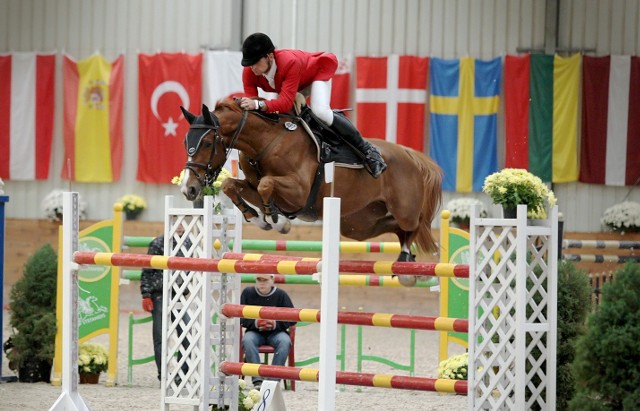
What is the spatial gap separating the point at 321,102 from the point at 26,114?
973 centimetres

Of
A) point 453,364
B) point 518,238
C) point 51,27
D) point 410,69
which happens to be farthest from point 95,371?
point 51,27

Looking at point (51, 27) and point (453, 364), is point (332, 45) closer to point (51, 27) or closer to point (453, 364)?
point (51, 27)

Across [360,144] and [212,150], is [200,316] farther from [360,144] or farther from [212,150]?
[360,144]

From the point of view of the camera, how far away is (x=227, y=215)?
634cm

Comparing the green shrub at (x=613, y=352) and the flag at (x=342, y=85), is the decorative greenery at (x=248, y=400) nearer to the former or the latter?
the green shrub at (x=613, y=352)

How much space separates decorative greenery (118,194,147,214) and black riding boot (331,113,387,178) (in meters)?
8.58

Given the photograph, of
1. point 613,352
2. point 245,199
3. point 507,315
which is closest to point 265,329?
point 245,199

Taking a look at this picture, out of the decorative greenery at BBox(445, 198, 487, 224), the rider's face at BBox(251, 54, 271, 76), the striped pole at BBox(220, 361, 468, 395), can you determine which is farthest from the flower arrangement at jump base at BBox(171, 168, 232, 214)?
the decorative greenery at BBox(445, 198, 487, 224)

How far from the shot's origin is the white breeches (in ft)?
19.3

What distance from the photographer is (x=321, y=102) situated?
5871 millimetres

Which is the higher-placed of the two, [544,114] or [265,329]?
[544,114]

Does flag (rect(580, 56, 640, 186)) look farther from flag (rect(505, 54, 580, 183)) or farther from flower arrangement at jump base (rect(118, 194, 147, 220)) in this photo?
flower arrangement at jump base (rect(118, 194, 147, 220))

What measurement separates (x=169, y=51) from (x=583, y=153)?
19.9 feet

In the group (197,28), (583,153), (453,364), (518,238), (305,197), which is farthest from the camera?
(197,28)
